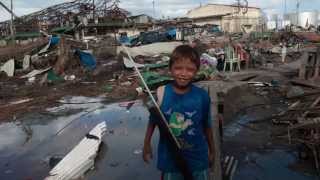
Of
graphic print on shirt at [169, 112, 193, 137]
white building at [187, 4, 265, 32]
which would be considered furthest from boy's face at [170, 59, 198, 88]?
white building at [187, 4, 265, 32]

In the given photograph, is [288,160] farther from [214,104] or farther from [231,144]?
[214,104]

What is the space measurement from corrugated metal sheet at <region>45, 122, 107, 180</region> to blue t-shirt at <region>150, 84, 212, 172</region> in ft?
10.3

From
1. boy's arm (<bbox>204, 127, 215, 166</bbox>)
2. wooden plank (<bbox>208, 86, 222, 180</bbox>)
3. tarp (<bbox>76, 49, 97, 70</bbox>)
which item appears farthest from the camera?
tarp (<bbox>76, 49, 97, 70</bbox>)

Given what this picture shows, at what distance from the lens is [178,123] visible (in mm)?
2939

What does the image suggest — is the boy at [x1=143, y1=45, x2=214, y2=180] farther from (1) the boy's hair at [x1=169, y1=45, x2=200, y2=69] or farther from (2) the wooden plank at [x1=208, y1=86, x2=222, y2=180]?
(2) the wooden plank at [x1=208, y1=86, x2=222, y2=180]

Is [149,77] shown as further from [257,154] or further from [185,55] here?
[185,55]

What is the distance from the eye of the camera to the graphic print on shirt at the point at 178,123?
9.60 ft

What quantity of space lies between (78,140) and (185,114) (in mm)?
5554

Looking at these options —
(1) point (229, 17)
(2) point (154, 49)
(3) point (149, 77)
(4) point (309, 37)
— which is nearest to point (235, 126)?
(3) point (149, 77)

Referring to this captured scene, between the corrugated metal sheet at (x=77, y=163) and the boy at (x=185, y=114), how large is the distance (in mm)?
3128

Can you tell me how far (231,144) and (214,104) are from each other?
0.74m

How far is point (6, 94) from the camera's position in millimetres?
14758

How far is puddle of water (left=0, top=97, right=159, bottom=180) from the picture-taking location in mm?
6297

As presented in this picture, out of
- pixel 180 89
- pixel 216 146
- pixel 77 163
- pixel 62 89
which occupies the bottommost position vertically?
pixel 62 89
